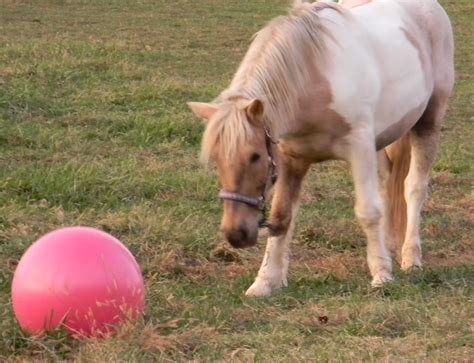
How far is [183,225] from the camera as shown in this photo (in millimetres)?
6691

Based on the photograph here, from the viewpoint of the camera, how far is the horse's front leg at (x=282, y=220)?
5879 mm

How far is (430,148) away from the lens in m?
6.95

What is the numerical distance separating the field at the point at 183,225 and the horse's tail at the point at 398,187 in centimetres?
21

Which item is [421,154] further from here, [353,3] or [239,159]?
[239,159]

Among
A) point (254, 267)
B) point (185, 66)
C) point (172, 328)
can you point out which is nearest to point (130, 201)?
point (254, 267)

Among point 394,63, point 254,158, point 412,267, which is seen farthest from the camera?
point 412,267

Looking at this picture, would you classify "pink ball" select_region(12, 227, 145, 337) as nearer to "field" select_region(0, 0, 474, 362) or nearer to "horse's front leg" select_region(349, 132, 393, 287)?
"field" select_region(0, 0, 474, 362)

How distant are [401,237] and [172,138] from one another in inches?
131

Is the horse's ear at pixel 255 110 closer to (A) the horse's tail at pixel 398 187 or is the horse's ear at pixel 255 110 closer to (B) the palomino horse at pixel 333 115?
(B) the palomino horse at pixel 333 115

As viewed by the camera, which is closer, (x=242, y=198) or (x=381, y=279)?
(x=242, y=198)

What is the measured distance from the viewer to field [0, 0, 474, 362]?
14.4ft

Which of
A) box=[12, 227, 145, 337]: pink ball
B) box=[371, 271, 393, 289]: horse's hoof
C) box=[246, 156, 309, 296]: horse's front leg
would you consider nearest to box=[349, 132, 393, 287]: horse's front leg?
box=[371, 271, 393, 289]: horse's hoof

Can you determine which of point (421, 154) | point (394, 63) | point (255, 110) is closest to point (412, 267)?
point (421, 154)

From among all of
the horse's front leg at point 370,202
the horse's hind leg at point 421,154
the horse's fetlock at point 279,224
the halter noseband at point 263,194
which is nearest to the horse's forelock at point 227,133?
the halter noseband at point 263,194
